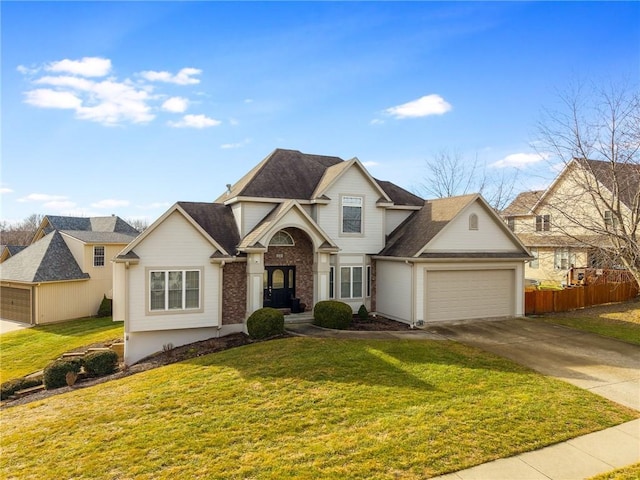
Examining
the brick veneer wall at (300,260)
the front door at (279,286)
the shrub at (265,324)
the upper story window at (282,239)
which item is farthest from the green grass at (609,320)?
the shrub at (265,324)

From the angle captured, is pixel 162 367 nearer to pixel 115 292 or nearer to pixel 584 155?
pixel 115 292

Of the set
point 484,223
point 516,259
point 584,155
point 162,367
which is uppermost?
point 584,155

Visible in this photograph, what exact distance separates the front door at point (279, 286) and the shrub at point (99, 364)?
6660 mm

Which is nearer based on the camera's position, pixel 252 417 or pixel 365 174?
pixel 252 417

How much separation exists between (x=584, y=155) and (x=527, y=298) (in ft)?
26.1

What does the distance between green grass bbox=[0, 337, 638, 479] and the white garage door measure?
574cm

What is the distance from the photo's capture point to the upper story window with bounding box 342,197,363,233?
2012cm

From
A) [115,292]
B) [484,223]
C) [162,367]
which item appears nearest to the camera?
[162,367]

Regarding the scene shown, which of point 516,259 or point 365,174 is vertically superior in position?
point 365,174

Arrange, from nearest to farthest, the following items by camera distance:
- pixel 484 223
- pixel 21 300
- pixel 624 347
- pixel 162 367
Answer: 1. pixel 162 367
2. pixel 624 347
3. pixel 484 223
4. pixel 21 300

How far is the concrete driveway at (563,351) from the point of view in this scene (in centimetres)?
1078

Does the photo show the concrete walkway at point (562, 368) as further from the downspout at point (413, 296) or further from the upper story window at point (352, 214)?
the upper story window at point (352, 214)

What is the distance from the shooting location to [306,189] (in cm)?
2031

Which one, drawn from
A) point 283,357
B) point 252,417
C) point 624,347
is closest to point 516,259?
point 624,347
